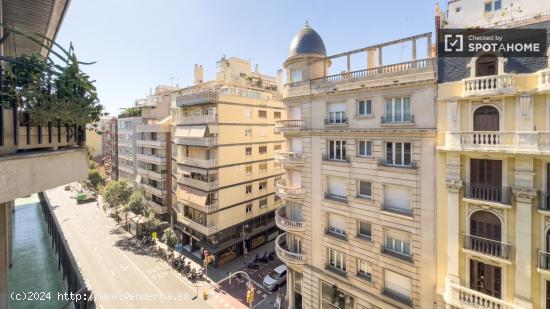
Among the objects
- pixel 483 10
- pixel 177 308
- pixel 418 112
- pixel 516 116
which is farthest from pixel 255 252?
pixel 483 10

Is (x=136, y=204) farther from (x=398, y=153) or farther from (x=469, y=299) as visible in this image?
(x=469, y=299)

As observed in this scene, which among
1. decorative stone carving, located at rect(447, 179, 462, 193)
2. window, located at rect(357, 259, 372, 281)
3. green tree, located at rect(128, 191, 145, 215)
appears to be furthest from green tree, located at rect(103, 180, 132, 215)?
decorative stone carving, located at rect(447, 179, 462, 193)

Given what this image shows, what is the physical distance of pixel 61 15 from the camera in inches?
436

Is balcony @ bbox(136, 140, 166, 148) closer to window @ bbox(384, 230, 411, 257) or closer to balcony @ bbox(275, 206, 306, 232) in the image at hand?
balcony @ bbox(275, 206, 306, 232)

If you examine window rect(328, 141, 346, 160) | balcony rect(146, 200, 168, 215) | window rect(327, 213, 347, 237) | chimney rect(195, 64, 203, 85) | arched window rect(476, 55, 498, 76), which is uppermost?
chimney rect(195, 64, 203, 85)

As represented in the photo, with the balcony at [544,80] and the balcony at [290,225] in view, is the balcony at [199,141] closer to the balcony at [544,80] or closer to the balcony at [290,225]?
the balcony at [290,225]

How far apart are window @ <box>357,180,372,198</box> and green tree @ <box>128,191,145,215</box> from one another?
3680 cm

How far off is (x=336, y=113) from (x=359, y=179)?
17.9ft

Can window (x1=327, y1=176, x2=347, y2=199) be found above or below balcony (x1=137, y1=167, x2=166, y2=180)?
above

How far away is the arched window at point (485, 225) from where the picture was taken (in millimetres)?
14963

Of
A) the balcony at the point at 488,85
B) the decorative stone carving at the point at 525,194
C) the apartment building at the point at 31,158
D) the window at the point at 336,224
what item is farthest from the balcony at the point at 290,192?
the apartment building at the point at 31,158

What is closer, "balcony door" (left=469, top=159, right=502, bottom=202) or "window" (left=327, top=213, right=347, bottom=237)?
"balcony door" (left=469, top=159, right=502, bottom=202)

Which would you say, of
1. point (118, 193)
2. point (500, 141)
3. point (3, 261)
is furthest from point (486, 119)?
Result: point (118, 193)

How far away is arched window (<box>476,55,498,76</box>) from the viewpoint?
15118mm
